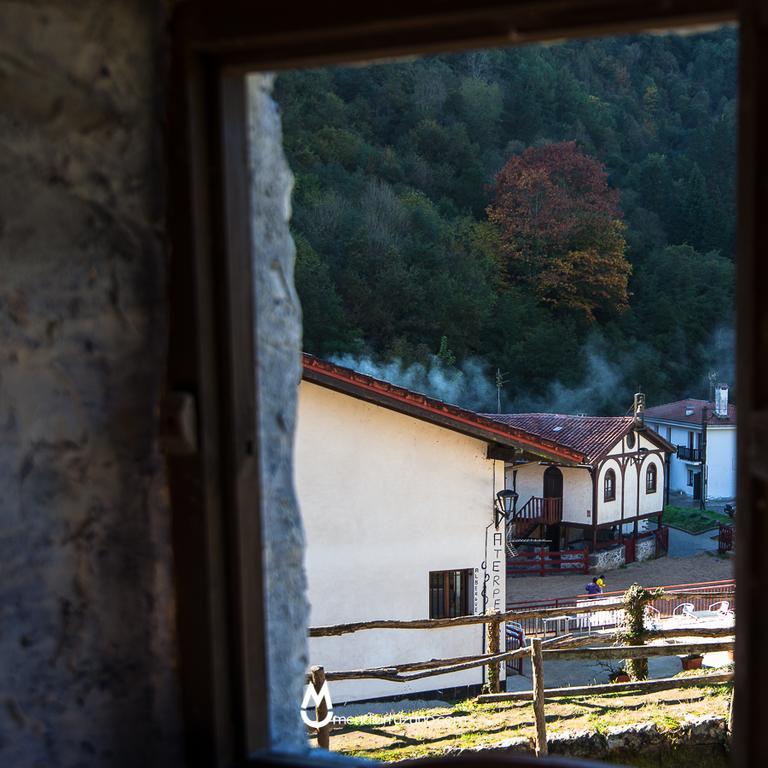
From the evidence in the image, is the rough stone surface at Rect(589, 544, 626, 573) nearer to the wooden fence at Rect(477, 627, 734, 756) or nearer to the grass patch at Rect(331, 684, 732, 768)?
the wooden fence at Rect(477, 627, 734, 756)

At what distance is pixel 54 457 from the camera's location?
1.31 meters

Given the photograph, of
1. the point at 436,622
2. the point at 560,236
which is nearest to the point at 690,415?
the point at 560,236

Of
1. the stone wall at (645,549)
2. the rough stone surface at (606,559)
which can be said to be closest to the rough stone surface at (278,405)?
the rough stone surface at (606,559)

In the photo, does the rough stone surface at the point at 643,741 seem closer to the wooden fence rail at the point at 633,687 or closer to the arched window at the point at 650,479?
the wooden fence rail at the point at 633,687

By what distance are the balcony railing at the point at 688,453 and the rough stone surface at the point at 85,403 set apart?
23.0 metres

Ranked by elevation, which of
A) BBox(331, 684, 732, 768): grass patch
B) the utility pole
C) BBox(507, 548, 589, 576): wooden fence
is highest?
the utility pole

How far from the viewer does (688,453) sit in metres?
23.0

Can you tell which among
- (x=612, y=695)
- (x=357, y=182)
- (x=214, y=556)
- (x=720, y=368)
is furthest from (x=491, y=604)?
(x=720, y=368)

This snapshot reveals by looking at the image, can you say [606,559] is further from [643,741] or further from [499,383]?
[643,741]

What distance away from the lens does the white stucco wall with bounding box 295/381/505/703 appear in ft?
26.4

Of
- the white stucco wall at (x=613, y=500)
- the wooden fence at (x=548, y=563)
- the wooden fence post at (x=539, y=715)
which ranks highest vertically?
the white stucco wall at (x=613, y=500)

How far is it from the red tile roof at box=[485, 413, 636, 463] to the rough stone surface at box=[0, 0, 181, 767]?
600 inches

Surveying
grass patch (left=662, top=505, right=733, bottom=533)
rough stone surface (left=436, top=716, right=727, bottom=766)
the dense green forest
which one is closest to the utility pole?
the dense green forest

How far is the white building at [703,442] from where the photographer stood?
874 inches
